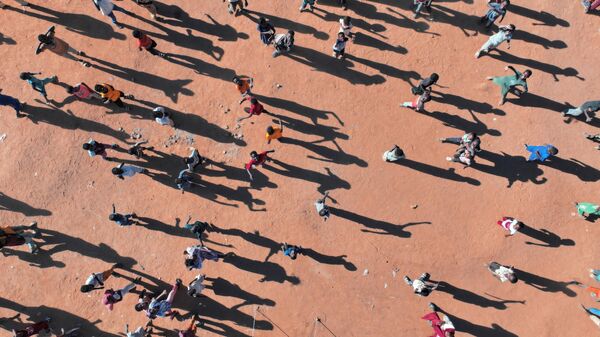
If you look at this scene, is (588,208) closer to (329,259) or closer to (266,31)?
(329,259)

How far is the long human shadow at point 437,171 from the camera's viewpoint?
1116 cm

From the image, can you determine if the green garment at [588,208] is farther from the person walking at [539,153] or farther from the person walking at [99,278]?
the person walking at [99,278]

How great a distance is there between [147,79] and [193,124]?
216cm

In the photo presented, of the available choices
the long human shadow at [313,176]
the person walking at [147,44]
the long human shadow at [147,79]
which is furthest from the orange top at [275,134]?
the person walking at [147,44]

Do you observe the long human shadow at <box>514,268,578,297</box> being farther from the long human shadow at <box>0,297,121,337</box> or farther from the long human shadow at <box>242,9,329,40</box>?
the long human shadow at <box>0,297,121,337</box>

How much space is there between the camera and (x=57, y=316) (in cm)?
1124

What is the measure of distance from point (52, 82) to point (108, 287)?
683cm

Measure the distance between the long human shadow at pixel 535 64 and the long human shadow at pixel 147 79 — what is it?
9.85m

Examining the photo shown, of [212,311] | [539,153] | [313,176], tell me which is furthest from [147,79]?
[539,153]

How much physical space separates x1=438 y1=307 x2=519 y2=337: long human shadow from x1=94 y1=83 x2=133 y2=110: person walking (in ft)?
38.4

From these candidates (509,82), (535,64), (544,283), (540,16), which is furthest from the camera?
(540,16)

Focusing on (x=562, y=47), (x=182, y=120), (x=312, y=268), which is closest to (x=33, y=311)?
(x=182, y=120)

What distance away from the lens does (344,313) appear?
36.0ft

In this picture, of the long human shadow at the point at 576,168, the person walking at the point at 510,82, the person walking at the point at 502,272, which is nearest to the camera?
the person walking at the point at 502,272
